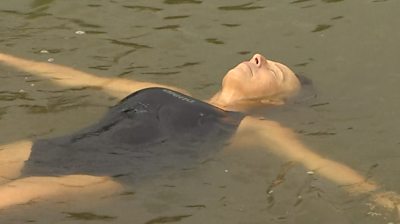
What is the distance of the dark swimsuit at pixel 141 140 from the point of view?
4570mm

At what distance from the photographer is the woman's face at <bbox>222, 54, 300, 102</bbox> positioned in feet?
18.0

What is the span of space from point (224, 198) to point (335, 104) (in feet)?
4.97

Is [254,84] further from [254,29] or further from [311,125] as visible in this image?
[254,29]

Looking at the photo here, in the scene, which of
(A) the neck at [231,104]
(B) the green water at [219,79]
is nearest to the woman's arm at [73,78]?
(B) the green water at [219,79]

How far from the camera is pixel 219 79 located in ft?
20.2

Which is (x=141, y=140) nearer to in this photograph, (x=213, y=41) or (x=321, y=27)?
(x=213, y=41)

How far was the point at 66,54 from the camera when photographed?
6535mm

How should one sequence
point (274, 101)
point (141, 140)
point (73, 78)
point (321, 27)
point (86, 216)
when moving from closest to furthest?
point (86, 216) → point (141, 140) → point (274, 101) → point (73, 78) → point (321, 27)

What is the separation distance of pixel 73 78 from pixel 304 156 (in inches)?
75.5

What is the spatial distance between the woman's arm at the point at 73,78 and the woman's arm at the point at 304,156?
816 mm

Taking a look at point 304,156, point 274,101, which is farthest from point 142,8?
point 304,156

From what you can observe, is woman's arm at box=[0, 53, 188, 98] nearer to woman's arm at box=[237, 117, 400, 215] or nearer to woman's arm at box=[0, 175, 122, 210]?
woman's arm at box=[237, 117, 400, 215]

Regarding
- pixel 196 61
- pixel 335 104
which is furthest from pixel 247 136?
pixel 196 61

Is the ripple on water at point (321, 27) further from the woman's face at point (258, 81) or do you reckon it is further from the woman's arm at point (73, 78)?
the woman's arm at point (73, 78)
